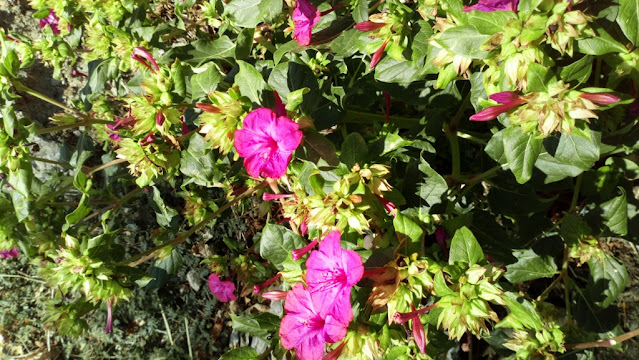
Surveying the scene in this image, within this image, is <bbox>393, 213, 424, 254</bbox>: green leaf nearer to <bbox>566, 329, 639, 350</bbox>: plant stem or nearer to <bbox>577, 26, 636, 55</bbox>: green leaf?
<bbox>577, 26, 636, 55</bbox>: green leaf

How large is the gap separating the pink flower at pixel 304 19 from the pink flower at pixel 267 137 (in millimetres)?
503

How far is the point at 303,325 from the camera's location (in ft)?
4.11

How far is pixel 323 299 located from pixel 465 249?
14.6 inches

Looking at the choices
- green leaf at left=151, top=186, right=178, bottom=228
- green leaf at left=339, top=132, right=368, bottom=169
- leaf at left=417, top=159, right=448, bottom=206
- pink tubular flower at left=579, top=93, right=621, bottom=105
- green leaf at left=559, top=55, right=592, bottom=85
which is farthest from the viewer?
green leaf at left=151, top=186, right=178, bottom=228

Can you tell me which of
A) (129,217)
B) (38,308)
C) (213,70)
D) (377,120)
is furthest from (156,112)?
(38,308)

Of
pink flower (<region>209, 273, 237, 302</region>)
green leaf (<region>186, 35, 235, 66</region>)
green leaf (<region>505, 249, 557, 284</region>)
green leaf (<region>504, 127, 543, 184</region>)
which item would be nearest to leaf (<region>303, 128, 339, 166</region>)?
green leaf (<region>504, 127, 543, 184</region>)

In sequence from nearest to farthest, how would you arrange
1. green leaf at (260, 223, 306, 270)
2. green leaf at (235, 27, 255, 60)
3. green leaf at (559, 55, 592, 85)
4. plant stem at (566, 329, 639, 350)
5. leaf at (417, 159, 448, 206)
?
green leaf at (559, 55, 592, 85)
leaf at (417, 159, 448, 206)
green leaf at (260, 223, 306, 270)
plant stem at (566, 329, 639, 350)
green leaf at (235, 27, 255, 60)

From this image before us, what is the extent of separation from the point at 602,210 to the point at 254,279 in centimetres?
162

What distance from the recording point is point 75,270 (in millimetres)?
1493

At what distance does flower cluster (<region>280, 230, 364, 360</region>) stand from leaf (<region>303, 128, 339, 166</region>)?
210 mm

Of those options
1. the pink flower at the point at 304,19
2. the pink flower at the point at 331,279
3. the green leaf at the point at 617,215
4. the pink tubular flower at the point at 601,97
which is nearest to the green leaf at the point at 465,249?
the pink flower at the point at 331,279

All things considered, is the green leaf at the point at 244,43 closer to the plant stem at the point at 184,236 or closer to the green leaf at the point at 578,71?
the plant stem at the point at 184,236

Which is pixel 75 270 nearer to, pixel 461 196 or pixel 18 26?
pixel 461 196

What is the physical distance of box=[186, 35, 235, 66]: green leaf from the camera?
6.02ft
